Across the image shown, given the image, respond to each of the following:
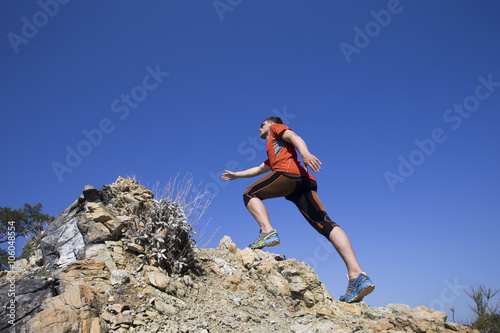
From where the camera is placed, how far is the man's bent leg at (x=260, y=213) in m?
4.55

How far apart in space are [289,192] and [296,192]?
103 mm

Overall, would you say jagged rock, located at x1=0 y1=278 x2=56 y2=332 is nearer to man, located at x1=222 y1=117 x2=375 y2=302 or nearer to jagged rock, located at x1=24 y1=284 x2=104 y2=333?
jagged rock, located at x1=24 y1=284 x2=104 y2=333

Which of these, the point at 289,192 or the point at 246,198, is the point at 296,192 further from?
the point at 246,198

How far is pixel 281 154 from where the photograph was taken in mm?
4750

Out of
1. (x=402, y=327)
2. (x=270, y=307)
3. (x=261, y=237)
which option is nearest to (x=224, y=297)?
(x=270, y=307)

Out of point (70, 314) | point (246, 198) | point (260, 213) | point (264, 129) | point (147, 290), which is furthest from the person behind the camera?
point (264, 129)

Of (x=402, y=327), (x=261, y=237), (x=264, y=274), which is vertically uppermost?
(x=261, y=237)

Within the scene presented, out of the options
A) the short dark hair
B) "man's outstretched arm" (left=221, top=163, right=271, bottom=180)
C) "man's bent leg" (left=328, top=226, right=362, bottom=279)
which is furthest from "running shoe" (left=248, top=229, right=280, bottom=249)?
the short dark hair

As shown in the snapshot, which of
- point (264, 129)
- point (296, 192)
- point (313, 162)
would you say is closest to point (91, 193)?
point (264, 129)

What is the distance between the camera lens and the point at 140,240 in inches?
165

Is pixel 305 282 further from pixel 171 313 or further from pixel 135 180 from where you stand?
pixel 135 180

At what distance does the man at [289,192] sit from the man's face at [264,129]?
0.83ft

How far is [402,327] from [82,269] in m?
3.37

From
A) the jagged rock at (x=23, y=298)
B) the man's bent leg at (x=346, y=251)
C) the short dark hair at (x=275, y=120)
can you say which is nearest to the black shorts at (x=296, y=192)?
the man's bent leg at (x=346, y=251)
